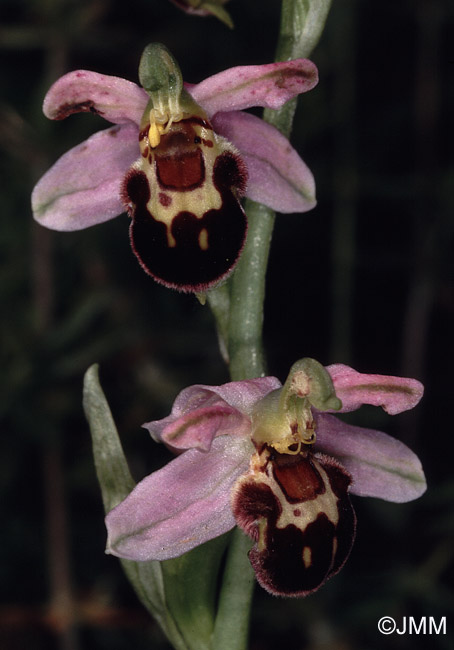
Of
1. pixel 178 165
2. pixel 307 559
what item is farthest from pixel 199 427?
pixel 178 165

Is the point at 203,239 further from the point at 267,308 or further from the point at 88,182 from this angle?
the point at 267,308

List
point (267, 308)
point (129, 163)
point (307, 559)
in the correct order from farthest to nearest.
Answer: point (267, 308) → point (129, 163) → point (307, 559)

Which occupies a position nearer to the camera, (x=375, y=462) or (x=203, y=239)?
(x=203, y=239)

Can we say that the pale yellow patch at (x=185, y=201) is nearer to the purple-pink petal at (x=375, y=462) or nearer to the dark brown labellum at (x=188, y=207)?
the dark brown labellum at (x=188, y=207)

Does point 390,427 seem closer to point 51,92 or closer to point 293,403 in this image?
point 293,403

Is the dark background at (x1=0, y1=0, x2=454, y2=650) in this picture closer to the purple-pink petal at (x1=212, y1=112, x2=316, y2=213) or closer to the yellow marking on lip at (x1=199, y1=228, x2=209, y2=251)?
the purple-pink petal at (x1=212, y1=112, x2=316, y2=213)

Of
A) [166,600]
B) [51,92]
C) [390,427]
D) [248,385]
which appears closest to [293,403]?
[248,385]
